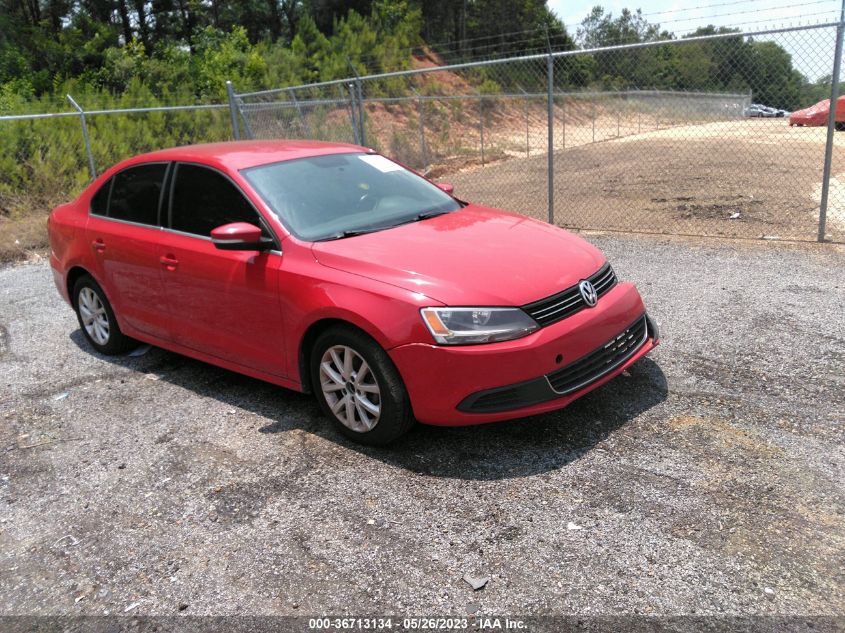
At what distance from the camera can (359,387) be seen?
389 cm

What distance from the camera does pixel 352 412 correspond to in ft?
13.1

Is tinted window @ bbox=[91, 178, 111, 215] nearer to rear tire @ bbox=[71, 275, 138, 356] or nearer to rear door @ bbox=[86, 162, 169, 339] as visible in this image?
rear door @ bbox=[86, 162, 169, 339]

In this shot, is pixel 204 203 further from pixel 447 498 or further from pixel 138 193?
pixel 447 498

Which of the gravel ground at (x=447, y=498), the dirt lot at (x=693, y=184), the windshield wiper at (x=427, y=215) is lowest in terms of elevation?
the dirt lot at (x=693, y=184)

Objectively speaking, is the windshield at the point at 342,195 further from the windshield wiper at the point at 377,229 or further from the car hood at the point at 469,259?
the car hood at the point at 469,259

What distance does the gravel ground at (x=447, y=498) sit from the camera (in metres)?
2.84

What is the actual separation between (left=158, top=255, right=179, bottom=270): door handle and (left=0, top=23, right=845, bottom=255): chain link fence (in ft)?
16.7

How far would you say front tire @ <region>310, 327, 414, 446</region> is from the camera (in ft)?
12.3

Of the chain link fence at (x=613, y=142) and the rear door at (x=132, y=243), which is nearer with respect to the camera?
the rear door at (x=132, y=243)

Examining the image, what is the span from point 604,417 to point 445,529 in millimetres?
1359

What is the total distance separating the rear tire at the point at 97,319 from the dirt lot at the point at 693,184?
6.19 metres

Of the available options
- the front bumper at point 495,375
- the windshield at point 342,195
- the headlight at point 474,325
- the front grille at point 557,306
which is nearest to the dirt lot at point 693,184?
the windshield at point 342,195

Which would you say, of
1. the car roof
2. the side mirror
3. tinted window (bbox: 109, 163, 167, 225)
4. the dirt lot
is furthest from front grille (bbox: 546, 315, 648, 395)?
the dirt lot

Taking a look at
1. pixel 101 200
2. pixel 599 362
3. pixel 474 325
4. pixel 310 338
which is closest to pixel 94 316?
pixel 101 200
